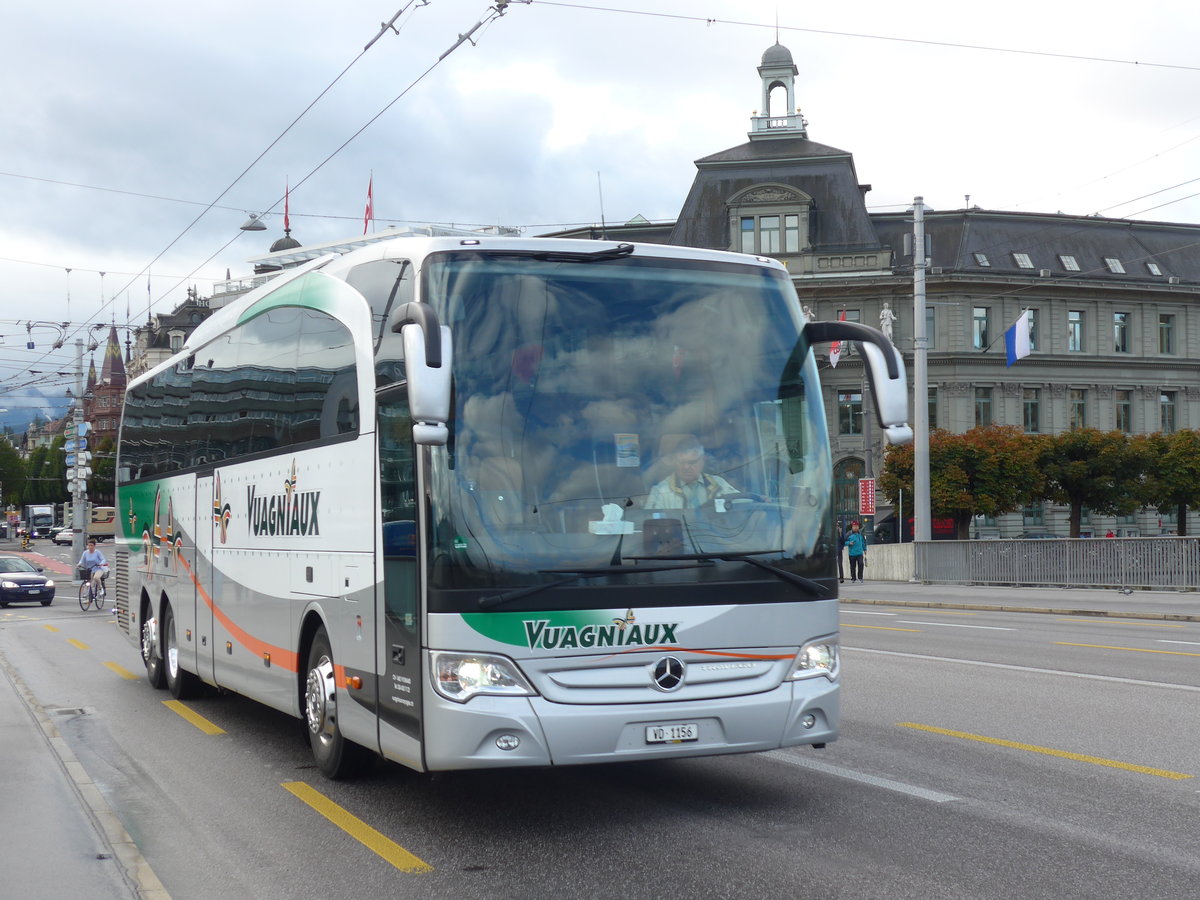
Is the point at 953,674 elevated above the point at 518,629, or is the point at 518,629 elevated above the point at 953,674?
the point at 518,629

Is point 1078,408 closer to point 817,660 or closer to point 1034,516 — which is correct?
point 1034,516

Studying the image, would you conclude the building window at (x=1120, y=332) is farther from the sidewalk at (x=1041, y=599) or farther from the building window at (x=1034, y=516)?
the sidewalk at (x=1041, y=599)

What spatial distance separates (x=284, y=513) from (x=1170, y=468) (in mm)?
58194

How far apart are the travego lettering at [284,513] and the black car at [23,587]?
2772 cm

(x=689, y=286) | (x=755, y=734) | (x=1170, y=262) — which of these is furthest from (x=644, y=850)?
(x=1170, y=262)

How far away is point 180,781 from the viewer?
888 centimetres

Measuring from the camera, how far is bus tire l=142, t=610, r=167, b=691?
46.2 feet

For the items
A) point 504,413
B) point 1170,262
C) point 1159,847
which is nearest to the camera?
point 1159,847

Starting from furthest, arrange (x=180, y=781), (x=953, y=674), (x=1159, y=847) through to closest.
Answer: (x=953, y=674) → (x=180, y=781) → (x=1159, y=847)

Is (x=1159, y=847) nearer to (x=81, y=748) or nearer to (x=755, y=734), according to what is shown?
(x=755, y=734)

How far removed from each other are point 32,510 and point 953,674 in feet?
436

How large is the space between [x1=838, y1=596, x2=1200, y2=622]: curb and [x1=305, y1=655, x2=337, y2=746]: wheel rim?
56.0 ft

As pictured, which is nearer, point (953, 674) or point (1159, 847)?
point (1159, 847)

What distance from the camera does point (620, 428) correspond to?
277 inches
